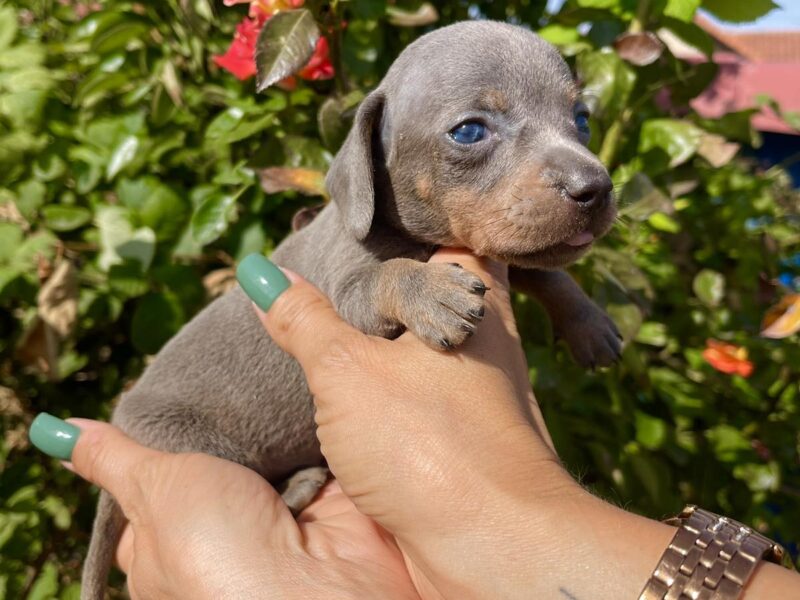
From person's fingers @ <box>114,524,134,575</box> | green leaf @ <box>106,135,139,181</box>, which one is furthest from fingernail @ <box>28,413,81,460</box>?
green leaf @ <box>106,135,139,181</box>

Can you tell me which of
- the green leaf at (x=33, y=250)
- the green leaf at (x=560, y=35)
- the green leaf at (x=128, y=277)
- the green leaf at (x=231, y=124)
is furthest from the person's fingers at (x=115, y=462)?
the green leaf at (x=560, y=35)

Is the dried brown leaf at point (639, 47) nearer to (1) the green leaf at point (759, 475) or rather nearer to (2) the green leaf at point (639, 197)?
(2) the green leaf at point (639, 197)

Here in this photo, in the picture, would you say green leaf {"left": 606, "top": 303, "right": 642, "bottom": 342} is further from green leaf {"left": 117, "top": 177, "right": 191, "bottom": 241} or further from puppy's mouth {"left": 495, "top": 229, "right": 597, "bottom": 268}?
green leaf {"left": 117, "top": 177, "right": 191, "bottom": 241}

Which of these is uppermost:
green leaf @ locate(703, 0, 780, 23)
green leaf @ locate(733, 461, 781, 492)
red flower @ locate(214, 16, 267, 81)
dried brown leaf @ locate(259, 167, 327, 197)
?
green leaf @ locate(703, 0, 780, 23)

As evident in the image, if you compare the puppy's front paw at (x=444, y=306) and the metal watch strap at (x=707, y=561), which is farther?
the puppy's front paw at (x=444, y=306)

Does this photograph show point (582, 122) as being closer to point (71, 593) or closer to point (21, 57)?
point (21, 57)

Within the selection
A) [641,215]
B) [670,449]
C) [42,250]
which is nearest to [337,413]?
[641,215]
